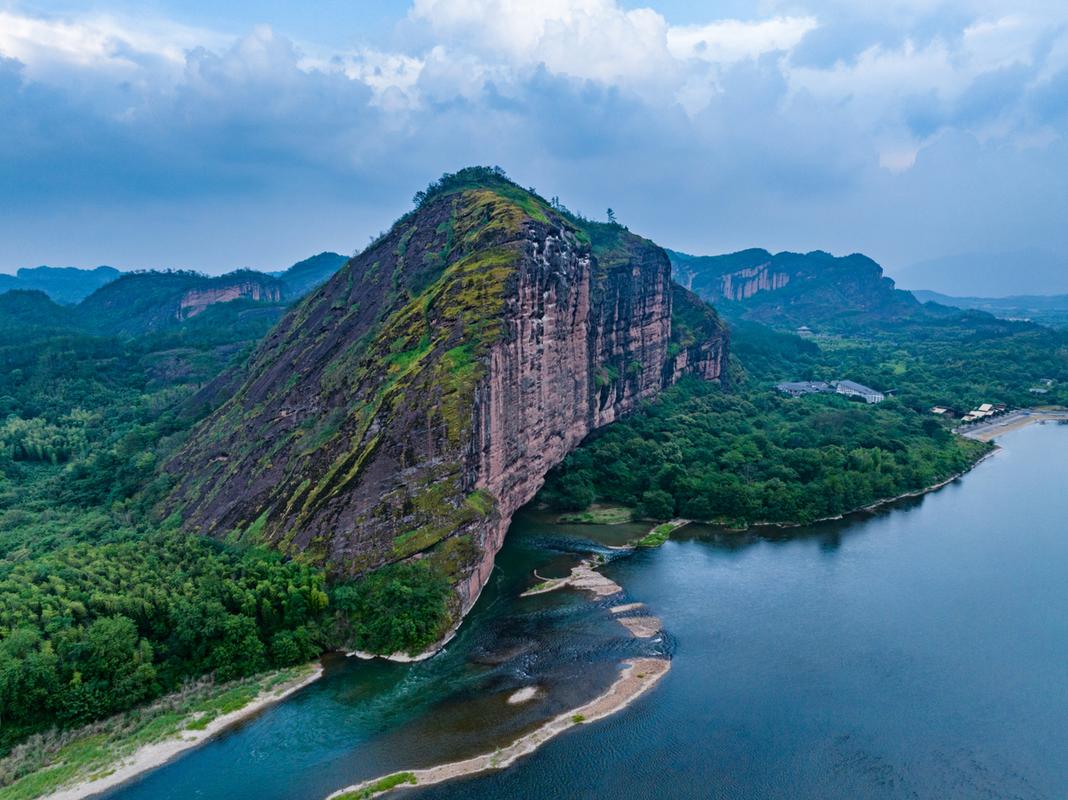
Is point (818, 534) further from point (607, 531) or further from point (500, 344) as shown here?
point (500, 344)

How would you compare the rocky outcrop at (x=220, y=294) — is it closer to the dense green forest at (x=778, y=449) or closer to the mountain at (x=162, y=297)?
the mountain at (x=162, y=297)

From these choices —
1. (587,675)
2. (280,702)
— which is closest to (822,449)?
(587,675)

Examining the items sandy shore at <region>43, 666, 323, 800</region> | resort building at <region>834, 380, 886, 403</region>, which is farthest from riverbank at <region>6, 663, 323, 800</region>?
resort building at <region>834, 380, 886, 403</region>

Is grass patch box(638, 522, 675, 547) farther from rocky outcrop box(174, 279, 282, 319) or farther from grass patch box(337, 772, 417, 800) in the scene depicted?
rocky outcrop box(174, 279, 282, 319)

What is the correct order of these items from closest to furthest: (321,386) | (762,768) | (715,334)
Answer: (762,768) < (321,386) < (715,334)

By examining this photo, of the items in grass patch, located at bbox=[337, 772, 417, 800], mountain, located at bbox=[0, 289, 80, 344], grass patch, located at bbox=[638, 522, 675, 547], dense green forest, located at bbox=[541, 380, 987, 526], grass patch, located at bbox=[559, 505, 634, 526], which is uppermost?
mountain, located at bbox=[0, 289, 80, 344]

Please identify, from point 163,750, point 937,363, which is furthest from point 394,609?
point 937,363
